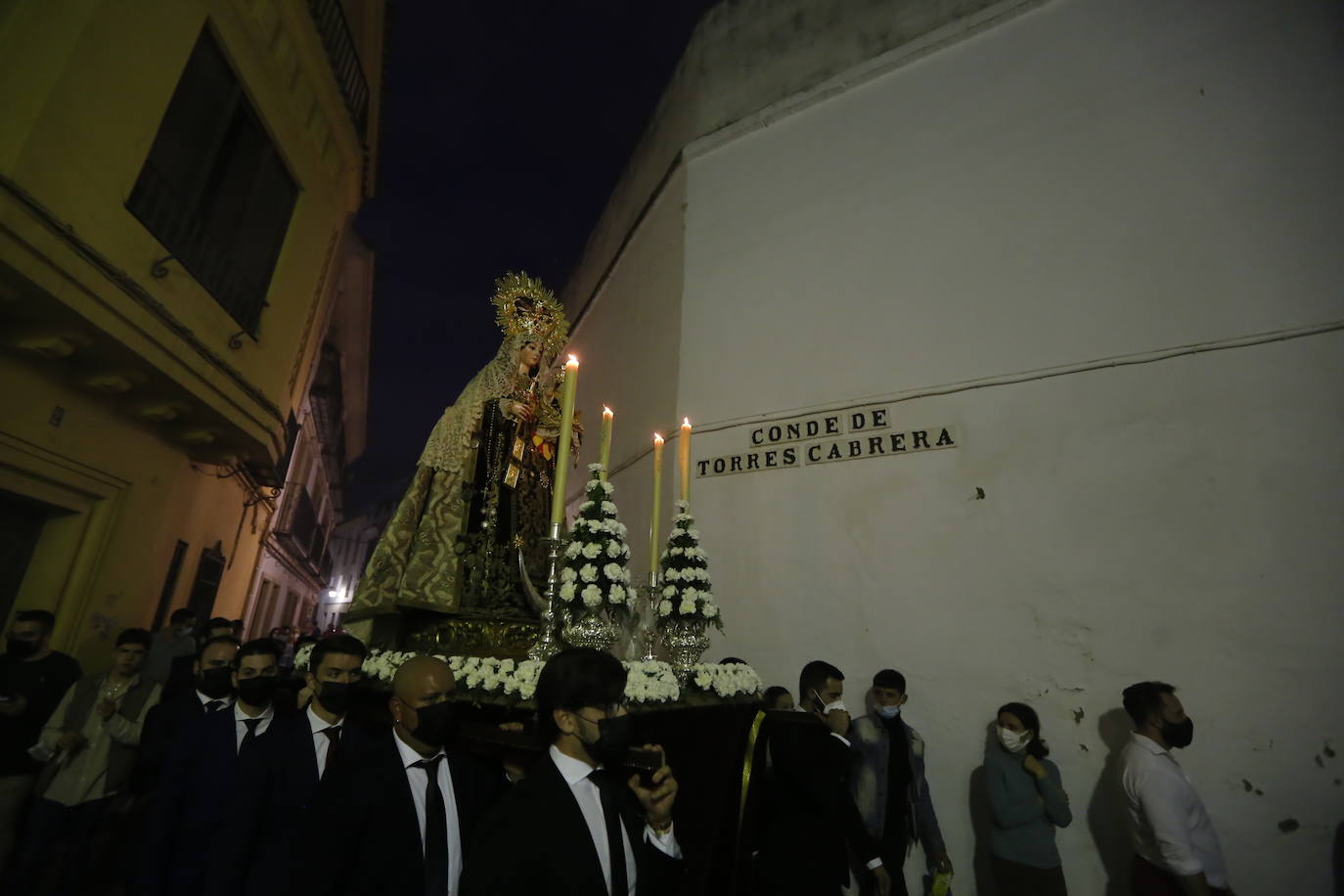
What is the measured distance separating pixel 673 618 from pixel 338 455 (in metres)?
21.3

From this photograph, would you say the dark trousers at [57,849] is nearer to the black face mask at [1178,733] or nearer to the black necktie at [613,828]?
the black necktie at [613,828]

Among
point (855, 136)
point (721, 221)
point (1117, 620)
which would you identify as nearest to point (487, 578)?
point (1117, 620)

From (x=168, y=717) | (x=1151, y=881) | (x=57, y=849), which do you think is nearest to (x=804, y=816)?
(x=1151, y=881)

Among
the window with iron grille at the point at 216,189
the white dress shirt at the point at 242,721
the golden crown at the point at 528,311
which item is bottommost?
the white dress shirt at the point at 242,721

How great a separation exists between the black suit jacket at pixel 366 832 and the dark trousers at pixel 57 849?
3.25 meters

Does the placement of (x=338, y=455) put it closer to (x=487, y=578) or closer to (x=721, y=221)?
(x=721, y=221)

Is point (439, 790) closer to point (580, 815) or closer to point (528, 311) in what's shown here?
point (580, 815)

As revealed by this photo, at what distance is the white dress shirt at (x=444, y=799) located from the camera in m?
1.73

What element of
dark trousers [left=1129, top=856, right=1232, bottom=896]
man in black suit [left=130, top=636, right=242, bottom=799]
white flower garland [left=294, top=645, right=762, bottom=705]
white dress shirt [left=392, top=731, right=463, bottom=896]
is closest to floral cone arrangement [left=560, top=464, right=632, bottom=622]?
white flower garland [left=294, top=645, right=762, bottom=705]

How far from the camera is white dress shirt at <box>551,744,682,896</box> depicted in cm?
142

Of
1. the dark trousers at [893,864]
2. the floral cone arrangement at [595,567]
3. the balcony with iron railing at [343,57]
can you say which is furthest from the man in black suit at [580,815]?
the balcony with iron railing at [343,57]

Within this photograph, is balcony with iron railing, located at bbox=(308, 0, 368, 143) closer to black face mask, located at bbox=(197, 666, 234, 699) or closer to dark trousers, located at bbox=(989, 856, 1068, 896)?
black face mask, located at bbox=(197, 666, 234, 699)

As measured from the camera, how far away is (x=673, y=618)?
121 inches

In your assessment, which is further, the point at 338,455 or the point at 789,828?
the point at 338,455
